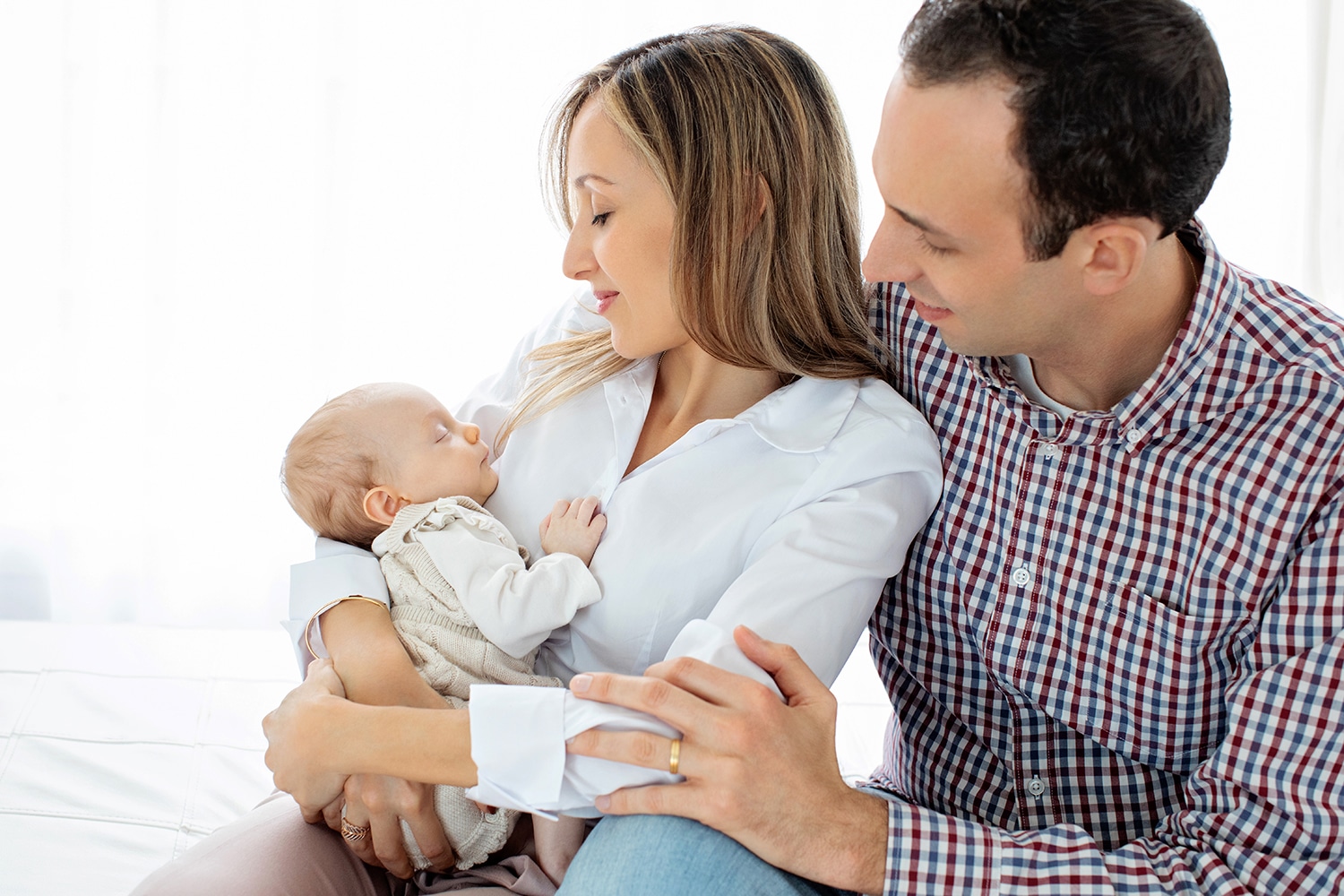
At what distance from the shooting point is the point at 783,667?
4.32 feet

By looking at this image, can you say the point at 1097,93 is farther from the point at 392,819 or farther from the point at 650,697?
the point at 392,819

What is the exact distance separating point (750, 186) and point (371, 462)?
2.19ft

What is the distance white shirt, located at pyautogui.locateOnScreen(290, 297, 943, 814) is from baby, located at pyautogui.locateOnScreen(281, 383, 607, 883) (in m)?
0.06

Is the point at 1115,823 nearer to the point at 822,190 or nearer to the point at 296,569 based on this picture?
the point at 822,190

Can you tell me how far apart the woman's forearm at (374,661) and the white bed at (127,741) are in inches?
16.0

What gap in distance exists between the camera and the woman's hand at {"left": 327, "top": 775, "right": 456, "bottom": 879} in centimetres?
137

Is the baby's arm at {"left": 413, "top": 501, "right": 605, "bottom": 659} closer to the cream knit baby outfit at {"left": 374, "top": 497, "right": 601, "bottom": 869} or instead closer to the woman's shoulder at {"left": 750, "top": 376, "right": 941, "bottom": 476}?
the cream knit baby outfit at {"left": 374, "top": 497, "right": 601, "bottom": 869}

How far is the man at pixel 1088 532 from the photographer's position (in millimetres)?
1219

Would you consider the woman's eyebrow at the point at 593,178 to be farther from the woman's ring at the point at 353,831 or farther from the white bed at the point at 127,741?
the white bed at the point at 127,741

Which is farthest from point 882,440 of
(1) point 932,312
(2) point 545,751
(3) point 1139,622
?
(2) point 545,751

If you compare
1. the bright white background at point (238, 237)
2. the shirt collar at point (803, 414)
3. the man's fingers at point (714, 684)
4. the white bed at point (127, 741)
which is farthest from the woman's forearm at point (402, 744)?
the bright white background at point (238, 237)

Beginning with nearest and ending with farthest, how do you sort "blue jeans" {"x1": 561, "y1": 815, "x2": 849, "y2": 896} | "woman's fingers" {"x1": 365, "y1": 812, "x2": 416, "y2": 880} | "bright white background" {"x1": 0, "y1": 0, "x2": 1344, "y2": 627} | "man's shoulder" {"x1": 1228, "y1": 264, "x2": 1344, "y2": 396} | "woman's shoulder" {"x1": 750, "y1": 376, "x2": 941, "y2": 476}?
"blue jeans" {"x1": 561, "y1": 815, "x2": 849, "y2": 896}, "man's shoulder" {"x1": 1228, "y1": 264, "x2": 1344, "y2": 396}, "woman's fingers" {"x1": 365, "y1": 812, "x2": 416, "y2": 880}, "woman's shoulder" {"x1": 750, "y1": 376, "x2": 941, "y2": 476}, "bright white background" {"x1": 0, "y1": 0, "x2": 1344, "y2": 627}

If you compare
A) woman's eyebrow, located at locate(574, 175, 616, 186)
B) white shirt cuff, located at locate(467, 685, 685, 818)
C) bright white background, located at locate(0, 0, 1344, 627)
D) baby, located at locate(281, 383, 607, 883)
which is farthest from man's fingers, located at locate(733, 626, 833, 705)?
bright white background, located at locate(0, 0, 1344, 627)

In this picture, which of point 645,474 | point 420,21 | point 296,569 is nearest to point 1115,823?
point 645,474
